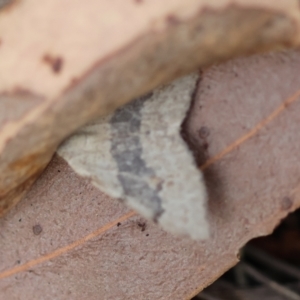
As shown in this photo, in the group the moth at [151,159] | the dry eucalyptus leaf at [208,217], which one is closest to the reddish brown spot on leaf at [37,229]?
the dry eucalyptus leaf at [208,217]

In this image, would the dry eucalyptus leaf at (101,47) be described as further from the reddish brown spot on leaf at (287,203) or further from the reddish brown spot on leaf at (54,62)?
the reddish brown spot on leaf at (287,203)

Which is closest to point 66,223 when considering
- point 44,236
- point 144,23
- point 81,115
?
point 44,236

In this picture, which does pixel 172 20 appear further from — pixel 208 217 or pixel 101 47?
pixel 208 217

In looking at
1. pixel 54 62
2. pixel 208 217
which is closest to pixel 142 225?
pixel 208 217

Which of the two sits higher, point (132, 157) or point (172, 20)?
point (172, 20)

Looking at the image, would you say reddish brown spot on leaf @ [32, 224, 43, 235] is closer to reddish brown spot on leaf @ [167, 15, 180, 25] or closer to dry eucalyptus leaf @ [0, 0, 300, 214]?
dry eucalyptus leaf @ [0, 0, 300, 214]

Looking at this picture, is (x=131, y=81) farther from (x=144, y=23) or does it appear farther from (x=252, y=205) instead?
(x=252, y=205)
